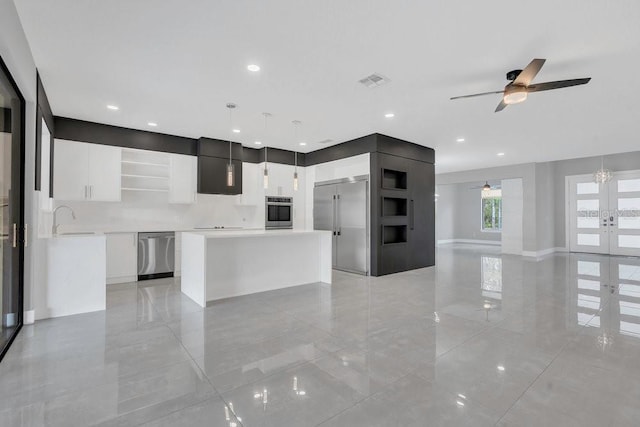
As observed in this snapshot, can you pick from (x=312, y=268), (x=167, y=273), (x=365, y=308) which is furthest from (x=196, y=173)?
(x=365, y=308)

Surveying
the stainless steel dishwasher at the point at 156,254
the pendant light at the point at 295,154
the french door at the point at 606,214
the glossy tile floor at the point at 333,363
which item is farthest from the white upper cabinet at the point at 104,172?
the french door at the point at 606,214

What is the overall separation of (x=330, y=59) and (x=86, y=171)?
15.1 feet

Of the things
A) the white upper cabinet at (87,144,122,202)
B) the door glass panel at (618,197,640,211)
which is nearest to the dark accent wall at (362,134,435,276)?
the white upper cabinet at (87,144,122,202)

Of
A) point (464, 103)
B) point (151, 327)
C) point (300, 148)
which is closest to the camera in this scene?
point (151, 327)

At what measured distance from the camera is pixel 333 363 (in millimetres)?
2463

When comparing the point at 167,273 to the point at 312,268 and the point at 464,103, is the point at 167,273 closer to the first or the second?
the point at 312,268

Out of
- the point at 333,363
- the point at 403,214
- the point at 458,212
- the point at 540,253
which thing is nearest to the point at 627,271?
the point at 540,253

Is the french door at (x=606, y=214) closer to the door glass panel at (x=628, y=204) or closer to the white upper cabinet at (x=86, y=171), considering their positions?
the door glass panel at (x=628, y=204)

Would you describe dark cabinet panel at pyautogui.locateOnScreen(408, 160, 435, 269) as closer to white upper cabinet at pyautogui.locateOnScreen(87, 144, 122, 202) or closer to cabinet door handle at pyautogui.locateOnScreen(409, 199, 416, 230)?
cabinet door handle at pyautogui.locateOnScreen(409, 199, 416, 230)

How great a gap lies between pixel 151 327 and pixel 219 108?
311 centimetres

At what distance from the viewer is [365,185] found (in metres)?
6.11

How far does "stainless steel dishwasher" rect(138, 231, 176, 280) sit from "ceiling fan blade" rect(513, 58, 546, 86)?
19.1 feet

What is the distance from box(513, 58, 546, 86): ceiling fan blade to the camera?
2.78 meters

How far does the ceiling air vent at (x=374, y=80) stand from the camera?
3604 mm
